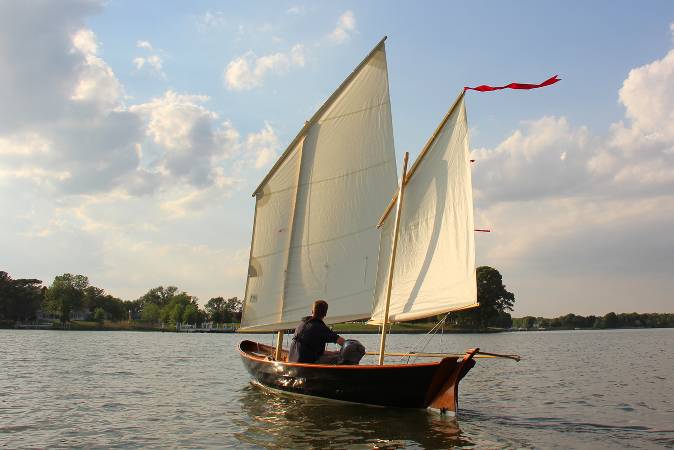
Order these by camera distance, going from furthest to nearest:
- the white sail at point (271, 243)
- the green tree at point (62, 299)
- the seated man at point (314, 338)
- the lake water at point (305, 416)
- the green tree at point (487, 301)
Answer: the green tree at point (62, 299), the green tree at point (487, 301), the white sail at point (271, 243), the seated man at point (314, 338), the lake water at point (305, 416)

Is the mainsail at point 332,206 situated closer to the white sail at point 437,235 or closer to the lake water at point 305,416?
the white sail at point 437,235

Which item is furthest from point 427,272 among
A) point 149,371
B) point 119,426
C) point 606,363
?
point 606,363

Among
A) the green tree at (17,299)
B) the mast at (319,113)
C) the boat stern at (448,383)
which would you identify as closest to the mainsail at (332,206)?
the mast at (319,113)

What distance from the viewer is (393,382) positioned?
1697 cm

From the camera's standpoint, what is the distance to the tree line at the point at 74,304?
143250 millimetres

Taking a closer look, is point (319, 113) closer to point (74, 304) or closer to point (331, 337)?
point (331, 337)

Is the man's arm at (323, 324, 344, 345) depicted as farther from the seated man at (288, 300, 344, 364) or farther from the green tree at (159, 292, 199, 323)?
the green tree at (159, 292, 199, 323)

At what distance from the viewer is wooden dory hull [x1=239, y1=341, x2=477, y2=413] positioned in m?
16.5

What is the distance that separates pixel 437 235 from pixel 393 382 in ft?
15.5

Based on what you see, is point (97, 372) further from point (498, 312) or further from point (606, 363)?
point (498, 312)

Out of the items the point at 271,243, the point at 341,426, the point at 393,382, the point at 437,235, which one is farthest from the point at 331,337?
the point at 271,243

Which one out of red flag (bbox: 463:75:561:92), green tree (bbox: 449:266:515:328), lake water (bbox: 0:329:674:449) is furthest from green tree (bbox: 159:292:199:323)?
red flag (bbox: 463:75:561:92)

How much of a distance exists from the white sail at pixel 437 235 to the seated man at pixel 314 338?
7.37 feet

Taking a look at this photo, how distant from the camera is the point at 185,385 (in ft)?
86.7
